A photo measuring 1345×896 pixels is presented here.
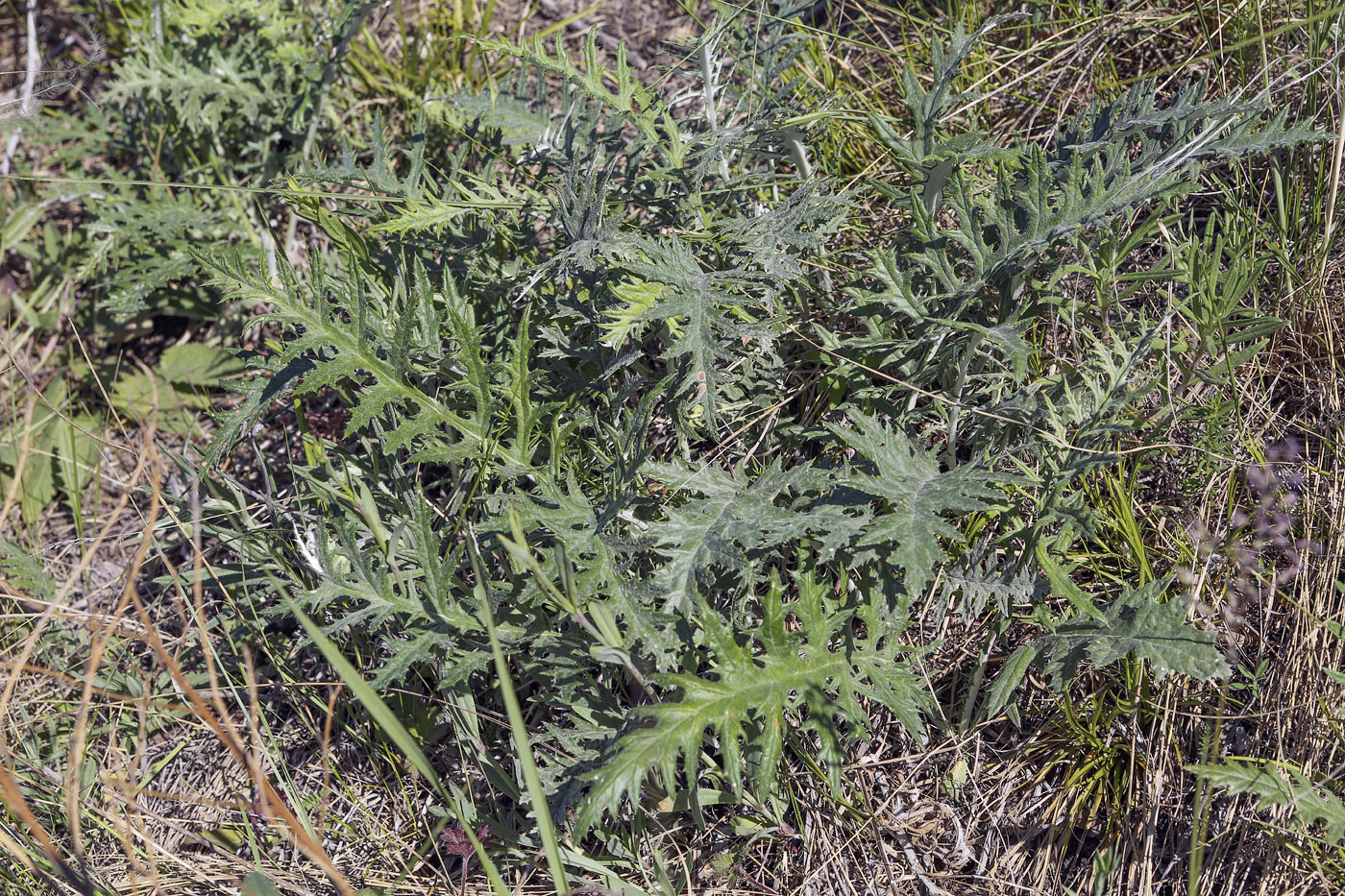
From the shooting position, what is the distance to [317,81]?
10.2 feet

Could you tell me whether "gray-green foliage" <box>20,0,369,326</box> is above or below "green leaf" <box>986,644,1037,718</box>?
above

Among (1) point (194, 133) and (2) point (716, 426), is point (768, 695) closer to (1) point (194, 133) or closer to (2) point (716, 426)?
(2) point (716, 426)

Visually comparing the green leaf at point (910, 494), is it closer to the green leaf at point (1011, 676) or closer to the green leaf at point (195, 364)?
the green leaf at point (1011, 676)

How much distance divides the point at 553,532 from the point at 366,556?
1.56 feet

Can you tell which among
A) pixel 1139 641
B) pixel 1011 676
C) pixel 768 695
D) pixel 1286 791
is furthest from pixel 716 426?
pixel 1286 791

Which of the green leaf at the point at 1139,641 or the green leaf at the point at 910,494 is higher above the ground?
the green leaf at the point at 910,494

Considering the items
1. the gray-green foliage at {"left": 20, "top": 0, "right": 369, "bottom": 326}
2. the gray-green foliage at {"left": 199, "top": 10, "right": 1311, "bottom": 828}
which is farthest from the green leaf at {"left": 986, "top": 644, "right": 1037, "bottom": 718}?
the gray-green foliage at {"left": 20, "top": 0, "right": 369, "bottom": 326}

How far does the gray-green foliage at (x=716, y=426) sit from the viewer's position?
1765mm

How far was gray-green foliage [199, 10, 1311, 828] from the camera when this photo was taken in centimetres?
176

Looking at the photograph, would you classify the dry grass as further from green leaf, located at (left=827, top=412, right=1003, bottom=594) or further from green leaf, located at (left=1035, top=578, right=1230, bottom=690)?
green leaf, located at (left=827, top=412, right=1003, bottom=594)

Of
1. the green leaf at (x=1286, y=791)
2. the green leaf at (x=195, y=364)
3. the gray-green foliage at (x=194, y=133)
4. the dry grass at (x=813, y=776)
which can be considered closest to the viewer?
the green leaf at (x=1286, y=791)

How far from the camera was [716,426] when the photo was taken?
1.95 meters

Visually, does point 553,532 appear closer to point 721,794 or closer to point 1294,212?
point 721,794

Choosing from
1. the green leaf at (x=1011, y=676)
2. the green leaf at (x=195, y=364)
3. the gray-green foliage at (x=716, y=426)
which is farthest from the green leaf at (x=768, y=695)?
the green leaf at (x=195, y=364)
